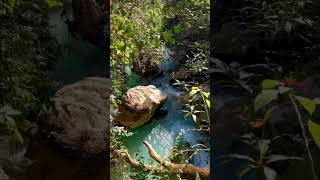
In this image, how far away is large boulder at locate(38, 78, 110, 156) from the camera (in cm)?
200

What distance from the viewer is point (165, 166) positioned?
2.45 m

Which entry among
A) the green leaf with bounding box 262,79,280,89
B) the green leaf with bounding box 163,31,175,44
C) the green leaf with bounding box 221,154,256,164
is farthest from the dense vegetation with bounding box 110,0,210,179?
the green leaf with bounding box 262,79,280,89

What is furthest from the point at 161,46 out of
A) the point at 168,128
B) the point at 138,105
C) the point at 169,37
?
the point at 168,128

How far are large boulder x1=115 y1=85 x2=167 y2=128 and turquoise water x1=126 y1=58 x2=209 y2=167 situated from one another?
1.3 inches

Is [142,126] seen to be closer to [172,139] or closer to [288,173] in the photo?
[172,139]

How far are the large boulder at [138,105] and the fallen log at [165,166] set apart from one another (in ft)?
0.46

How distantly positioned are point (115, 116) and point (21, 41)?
71cm

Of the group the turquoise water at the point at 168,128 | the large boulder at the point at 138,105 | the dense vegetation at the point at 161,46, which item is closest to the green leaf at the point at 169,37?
the dense vegetation at the point at 161,46

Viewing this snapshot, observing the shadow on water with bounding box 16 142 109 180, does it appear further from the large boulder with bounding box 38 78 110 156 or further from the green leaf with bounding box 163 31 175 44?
the green leaf with bounding box 163 31 175 44

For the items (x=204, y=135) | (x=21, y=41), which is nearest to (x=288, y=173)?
(x=204, y=135)

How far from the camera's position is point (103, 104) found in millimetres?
2029

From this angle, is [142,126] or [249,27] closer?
[249,27]

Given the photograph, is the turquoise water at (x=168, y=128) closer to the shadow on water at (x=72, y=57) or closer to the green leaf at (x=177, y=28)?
the green leaf at (x=177, y=28)

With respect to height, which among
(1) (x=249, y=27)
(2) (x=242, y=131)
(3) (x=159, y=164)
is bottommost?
(3) (x=159, y=164)
